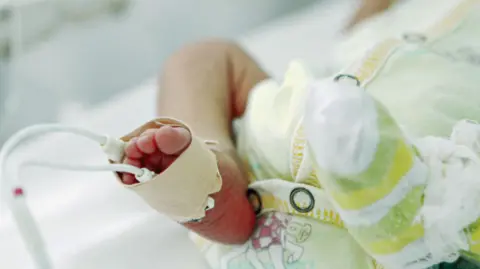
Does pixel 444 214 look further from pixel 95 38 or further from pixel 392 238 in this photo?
pixel 95 38

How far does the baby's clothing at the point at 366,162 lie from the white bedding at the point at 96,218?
0.07m

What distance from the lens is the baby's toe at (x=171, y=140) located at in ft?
1.55

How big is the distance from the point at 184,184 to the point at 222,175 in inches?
2.8

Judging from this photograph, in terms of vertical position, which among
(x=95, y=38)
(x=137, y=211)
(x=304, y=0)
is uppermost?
(x=95, y=38)

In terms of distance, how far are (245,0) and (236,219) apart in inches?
37.8

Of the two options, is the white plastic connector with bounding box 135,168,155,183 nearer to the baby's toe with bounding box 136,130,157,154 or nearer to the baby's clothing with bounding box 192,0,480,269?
the baby's toe with bounding box 136,130,157,154

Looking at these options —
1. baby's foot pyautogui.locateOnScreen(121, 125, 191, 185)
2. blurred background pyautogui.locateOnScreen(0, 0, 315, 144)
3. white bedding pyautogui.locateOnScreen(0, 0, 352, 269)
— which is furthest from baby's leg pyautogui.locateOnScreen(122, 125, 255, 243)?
blurred background pyautogui.locateOnScreen(0, 0, 315, 144)

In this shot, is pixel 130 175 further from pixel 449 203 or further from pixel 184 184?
pixel 449 203

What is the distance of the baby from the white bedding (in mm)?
65

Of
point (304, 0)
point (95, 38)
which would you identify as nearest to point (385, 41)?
point (95, 38)

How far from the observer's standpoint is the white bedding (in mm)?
695

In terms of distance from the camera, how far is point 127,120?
3.22ft

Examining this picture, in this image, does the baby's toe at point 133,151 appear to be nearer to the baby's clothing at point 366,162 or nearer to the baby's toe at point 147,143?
the baby's toe at point 147,143

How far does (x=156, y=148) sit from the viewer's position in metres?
0.48
